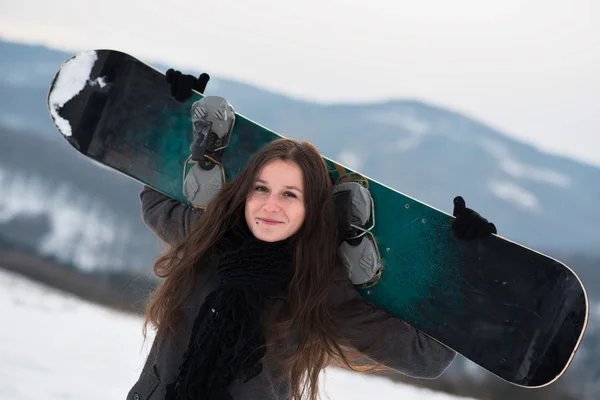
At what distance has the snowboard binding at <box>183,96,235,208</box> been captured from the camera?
184 centimetres

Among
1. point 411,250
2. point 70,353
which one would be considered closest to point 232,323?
point 411,250

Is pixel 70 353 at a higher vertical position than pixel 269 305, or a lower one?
lower

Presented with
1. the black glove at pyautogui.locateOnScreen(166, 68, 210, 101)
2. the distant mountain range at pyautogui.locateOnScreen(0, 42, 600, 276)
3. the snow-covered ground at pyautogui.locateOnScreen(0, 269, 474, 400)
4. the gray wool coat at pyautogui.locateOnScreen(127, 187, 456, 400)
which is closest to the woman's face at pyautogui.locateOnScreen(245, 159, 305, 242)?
the gray wool coat at pyautogui.locateOnScreen(127, 187, 456, 400)

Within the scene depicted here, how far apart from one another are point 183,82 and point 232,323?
0.87m

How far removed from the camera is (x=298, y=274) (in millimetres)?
1505

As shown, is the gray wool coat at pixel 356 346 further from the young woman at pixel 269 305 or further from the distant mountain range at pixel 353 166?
the distant mountain range at pixel 353 166

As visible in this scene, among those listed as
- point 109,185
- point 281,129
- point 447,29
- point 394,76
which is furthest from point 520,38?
point 109,185

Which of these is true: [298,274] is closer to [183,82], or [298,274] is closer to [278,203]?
[278,203]

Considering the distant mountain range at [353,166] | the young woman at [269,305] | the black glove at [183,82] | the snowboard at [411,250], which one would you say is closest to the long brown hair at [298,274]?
the young woman at [269,305]

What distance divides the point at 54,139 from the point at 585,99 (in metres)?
6.26

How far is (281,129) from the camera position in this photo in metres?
8.05

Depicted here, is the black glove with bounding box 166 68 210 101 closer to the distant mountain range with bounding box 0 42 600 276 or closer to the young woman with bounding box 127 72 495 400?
the young woman with bounding box 127 72 495 400

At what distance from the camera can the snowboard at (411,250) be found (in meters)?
1.58

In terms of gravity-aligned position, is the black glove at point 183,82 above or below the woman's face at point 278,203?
above
